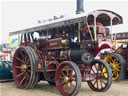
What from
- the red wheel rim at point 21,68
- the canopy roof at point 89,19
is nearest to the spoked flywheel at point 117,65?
the canopy roof at point 89,19

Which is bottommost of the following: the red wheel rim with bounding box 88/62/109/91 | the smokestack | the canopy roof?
the red wheel rim with bounding box 88/62/109/91

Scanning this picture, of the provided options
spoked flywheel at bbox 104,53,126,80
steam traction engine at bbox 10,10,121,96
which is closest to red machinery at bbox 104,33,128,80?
spoked flywheel at bbox 104,53,126,80

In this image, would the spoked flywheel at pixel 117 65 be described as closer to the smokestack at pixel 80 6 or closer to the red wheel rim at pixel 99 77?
the red wheel rim at pixel 99 77

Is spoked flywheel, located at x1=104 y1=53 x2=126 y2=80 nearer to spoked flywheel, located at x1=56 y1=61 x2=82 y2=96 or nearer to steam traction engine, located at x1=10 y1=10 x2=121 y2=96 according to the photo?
steam traction engine, located at x1=10 y1=10 x2=121 y2=96

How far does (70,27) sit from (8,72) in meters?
3.79

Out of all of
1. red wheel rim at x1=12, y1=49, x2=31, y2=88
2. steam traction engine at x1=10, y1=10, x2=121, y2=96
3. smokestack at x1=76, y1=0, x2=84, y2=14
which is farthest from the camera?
smokestack at x1=76, y1=0, x2=84, y2=14

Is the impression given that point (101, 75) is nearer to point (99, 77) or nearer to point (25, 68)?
point (99, 77)

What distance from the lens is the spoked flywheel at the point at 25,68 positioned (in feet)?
20.9

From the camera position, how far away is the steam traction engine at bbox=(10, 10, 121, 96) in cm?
559

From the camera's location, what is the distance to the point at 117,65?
29.7ft

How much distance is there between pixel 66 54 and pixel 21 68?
175 centimetres

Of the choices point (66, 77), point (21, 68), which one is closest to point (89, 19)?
point (66, 77)

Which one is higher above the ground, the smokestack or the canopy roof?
the smokestack

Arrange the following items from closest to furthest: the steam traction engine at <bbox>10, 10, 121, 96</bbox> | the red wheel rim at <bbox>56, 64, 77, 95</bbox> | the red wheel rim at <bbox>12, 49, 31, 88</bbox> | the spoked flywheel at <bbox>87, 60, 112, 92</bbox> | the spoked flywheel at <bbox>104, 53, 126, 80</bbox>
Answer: the red wheel rim at <bbox>56, 64, 77, 95</bbox> → the steam traction engine at <bbox>10, 10, 121, 96</bbox> → the spoked flywheel at <bbox>87, 60, 112, 92</bbox> → the red wheel rim at <bbox>12, 49, 31, 88</bbox> → the spoked flywheel at <bbox>104, 53, 126, 80</bbox>
